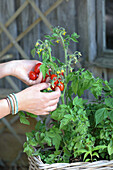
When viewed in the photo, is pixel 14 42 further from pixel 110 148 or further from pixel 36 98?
pixel 110 148

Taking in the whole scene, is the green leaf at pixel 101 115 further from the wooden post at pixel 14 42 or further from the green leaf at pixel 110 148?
the wooden post at pixel 14 42

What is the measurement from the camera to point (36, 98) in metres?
0.77

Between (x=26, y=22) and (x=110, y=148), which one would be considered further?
(x=26, y=22)

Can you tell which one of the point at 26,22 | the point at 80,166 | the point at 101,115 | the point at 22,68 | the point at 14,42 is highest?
the point at 26,22

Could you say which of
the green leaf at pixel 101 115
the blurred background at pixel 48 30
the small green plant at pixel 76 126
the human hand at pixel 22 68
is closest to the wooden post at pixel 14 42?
the blurred background at pixel 48 30

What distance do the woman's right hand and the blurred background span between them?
0.39 metres

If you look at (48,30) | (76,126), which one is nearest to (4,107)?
(76,126)

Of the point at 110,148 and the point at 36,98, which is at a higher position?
the point at 36,98

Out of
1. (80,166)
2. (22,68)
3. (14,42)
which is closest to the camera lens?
(80,166)

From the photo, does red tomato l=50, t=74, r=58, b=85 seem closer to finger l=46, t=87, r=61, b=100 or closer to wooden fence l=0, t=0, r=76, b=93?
finger l=46, t=87, r=61, b=100

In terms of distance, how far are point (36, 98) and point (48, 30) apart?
107 cm

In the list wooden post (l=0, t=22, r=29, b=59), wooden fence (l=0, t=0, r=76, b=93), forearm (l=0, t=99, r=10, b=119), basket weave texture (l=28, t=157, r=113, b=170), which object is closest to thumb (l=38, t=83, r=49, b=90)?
forearm (l=0, t=99, r=10, b=119)

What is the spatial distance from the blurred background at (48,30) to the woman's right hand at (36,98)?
0.39 metres

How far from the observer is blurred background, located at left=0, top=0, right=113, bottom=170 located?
156 cm
